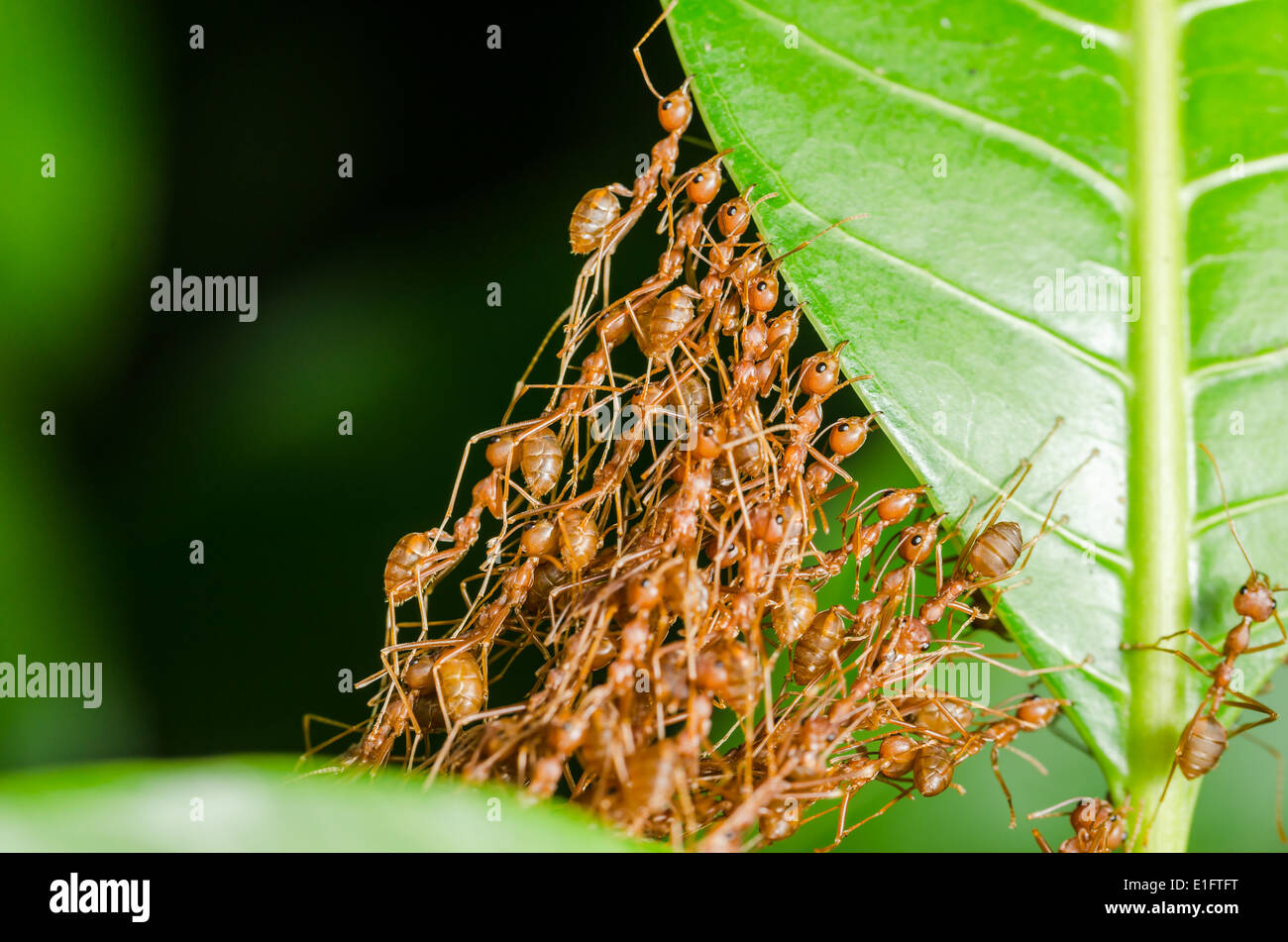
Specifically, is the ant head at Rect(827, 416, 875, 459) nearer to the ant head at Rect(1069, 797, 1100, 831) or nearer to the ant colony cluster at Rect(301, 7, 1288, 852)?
the ant colony cluster at Rect(301, 7, 1288, 852)

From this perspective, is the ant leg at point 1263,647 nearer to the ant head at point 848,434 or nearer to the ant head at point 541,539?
the ant head at point 848,434

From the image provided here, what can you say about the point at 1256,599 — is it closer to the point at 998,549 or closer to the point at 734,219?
the point at 998,549

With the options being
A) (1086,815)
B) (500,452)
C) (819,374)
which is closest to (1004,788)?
(1086,815)

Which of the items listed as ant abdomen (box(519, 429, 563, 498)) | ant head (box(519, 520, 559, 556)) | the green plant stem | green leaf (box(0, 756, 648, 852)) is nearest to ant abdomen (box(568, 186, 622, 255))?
ant abdomen (box(519, 429, 563, 498))

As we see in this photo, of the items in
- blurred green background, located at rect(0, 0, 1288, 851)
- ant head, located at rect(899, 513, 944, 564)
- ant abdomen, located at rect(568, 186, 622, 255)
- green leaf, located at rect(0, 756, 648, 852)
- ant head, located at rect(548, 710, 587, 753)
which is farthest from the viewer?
blurred green background, located at rect(0, 0, 1288, 851)
